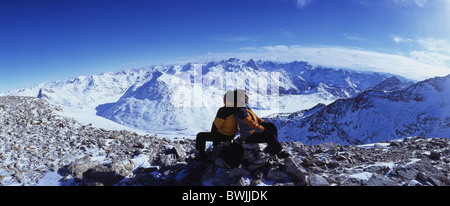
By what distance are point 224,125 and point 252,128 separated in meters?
1.01

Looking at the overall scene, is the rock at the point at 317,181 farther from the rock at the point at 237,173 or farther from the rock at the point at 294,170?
the rock at the point at 237,173

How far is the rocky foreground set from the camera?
7348 mm

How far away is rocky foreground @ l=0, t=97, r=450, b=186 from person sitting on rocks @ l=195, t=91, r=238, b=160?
2.17ft

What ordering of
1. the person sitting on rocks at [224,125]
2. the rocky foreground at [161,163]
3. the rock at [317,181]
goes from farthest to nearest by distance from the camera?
the person sitting on rocks at [224,125], the rocky foreground at [161,163], the rock at [317,181]

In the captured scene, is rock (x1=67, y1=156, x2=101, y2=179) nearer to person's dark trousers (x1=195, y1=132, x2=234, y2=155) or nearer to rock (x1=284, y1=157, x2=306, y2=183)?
person's dark trousers (x1=195, y1=132, x2=234, y2=155)

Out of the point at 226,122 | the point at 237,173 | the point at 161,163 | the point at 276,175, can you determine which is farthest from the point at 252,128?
the point at 161,163

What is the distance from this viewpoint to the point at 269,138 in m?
7.77

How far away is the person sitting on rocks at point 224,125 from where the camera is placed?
756cm

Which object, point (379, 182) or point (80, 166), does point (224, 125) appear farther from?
point (80, 166)

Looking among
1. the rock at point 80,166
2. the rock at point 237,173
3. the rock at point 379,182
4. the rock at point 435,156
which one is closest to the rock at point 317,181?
the rock at point 379,182
